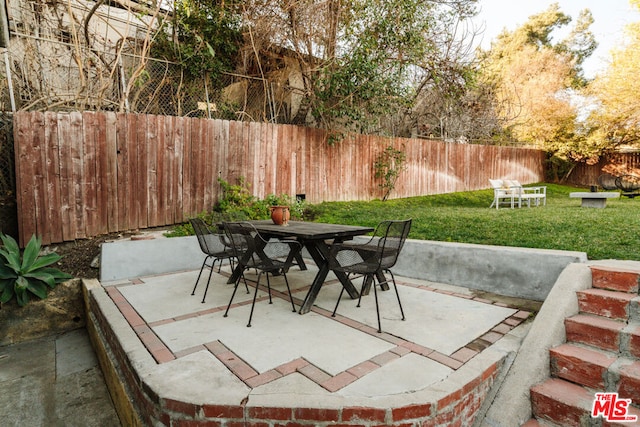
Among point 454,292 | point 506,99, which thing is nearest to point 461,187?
point 506,99

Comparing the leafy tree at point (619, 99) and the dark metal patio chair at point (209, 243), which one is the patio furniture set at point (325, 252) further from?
the leafy tree at point (619, 99)

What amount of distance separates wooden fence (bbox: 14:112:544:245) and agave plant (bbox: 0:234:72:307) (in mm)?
681

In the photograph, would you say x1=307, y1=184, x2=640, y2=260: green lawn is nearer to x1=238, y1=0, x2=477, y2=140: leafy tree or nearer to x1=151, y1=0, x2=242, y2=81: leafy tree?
x1=238, y1=0, x2=477, y2=140: leafy tree

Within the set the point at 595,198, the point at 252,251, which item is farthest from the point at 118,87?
the point at 595,198

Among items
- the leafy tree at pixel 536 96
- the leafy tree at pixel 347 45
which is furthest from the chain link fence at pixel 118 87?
the leafy tree at pixel 536 96

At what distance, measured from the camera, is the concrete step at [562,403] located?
6.43 feet

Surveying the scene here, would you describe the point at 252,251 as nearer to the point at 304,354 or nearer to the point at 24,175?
the point at 304,354

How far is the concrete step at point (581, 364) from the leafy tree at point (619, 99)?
12427mm

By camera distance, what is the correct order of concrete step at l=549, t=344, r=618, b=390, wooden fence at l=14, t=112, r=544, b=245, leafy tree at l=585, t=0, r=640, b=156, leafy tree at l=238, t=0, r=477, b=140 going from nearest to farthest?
concrete step at l=549, t=344, r=618, b=390 < wooden fence at l=14, t=112, r=544, b=245 < leafy tree at l=238, t=0, r=477, b=140 < leafy tree at l=585, t=0, r=640, b=156

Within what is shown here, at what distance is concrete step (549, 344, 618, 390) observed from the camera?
2.09m

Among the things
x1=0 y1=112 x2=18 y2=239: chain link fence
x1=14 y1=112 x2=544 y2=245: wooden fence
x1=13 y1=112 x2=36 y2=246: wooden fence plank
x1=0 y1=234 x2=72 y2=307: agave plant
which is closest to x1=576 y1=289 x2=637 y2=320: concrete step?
x1=0 y1=234 x2=72 y2=307: agave plant

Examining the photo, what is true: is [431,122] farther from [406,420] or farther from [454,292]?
[406,420]

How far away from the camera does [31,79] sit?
558 centimetres

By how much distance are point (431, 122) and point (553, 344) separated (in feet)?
40.8
